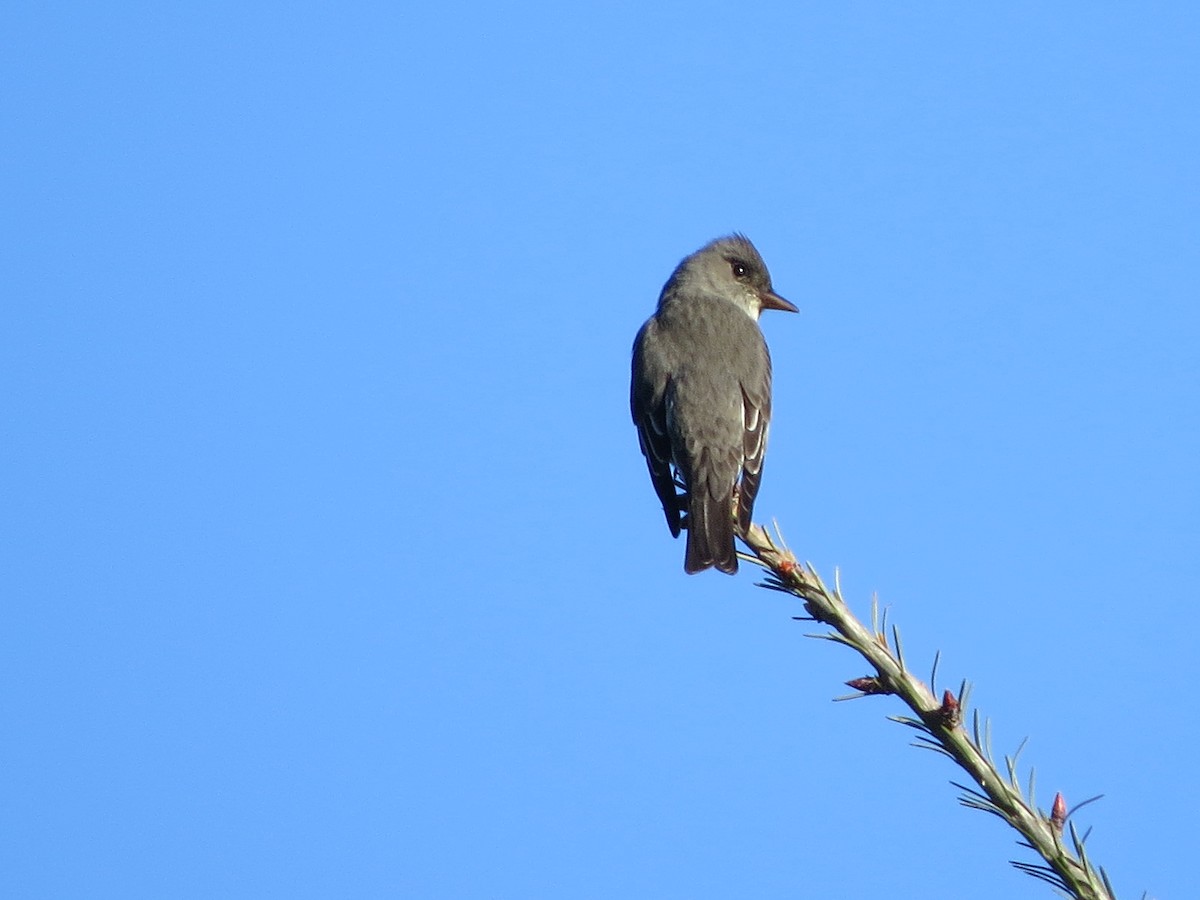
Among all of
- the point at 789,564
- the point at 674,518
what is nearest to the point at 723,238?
the point at 674,518

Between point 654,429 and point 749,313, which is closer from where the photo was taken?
point 654,429

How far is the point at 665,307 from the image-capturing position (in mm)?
8852

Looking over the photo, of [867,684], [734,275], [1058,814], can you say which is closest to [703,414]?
[734,275]

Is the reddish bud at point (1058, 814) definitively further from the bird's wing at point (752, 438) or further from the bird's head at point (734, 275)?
the bird's head at point (734, 275)

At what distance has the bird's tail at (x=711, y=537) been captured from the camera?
6.36 meters

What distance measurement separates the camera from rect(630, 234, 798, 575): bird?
6.76 metres

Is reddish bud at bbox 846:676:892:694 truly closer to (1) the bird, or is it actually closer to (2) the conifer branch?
(2) the conifer branch

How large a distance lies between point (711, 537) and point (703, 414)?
1163 millimetres

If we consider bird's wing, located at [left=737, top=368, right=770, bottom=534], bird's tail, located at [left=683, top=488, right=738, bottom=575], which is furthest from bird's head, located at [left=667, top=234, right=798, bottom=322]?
bird's tail, located at [left=683, top=488, right=738, bottom=575]

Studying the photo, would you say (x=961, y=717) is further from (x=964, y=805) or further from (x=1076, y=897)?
(x=1076, y=897)

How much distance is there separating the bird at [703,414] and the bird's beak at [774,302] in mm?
741

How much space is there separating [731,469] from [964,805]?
4.34 meters

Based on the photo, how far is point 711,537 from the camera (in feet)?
21.3

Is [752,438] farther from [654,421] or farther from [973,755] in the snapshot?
[973,755]
